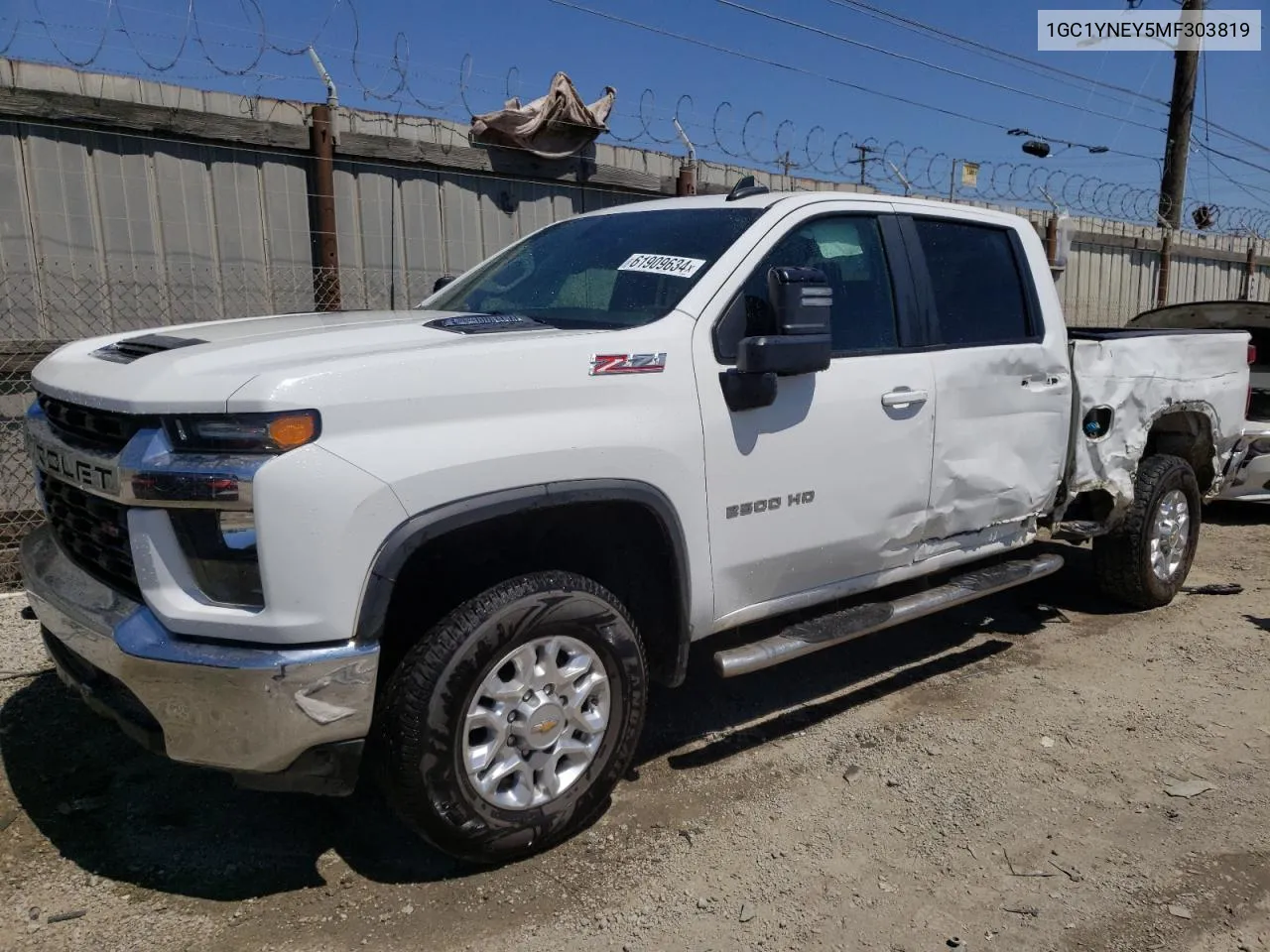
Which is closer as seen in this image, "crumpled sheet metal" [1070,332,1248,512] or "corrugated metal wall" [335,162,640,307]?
"crumpled sheet metal" [1070,332,1248,512]

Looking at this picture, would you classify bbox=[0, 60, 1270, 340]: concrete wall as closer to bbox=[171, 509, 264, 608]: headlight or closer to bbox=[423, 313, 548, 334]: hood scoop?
bbox=[423, 313, 548, 334]: hood scoop

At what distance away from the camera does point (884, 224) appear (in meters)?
4.16

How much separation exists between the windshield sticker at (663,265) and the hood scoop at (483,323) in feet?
1.55

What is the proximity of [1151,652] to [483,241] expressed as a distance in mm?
5301

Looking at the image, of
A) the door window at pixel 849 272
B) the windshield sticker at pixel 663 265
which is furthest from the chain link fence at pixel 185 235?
the door window at pixel 849 272

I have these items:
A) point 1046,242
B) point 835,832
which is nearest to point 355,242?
point 835,832

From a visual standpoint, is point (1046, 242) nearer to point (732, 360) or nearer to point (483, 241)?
point (483, 241)

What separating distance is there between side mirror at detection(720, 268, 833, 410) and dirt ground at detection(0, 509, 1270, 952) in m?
1.42

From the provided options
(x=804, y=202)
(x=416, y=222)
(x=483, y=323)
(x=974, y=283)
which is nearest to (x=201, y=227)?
(x=416, y=222)

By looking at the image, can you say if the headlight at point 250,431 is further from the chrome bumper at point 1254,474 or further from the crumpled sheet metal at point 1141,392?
the chrome bumper at point 1254,474

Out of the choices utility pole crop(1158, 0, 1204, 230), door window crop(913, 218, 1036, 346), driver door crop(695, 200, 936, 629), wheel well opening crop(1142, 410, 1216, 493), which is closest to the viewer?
driver door crop(695, 200, 936, 629)

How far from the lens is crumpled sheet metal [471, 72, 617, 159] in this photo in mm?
7531

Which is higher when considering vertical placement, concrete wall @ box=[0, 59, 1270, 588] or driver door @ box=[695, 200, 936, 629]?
concrete wall @ box=[0, 59, 1270, 588]

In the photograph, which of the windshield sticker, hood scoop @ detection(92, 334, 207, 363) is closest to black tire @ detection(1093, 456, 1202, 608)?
the windshield sticker
